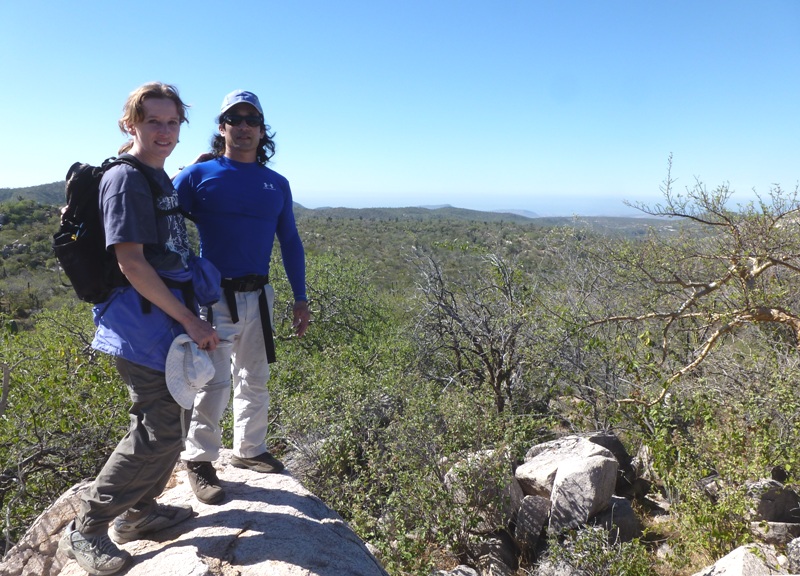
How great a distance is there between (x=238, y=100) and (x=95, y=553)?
7.23 feet

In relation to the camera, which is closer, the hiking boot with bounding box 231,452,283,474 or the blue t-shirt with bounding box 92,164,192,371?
the blue t-shirt with bounding box 92,164,192,371

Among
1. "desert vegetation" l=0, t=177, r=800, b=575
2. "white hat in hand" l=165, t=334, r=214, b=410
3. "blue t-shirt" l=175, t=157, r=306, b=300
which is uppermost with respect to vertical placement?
"blue t-shirt" l=175, t=157, r=306, b=300

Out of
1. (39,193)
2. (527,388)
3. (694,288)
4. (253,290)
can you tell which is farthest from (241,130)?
(39,193)

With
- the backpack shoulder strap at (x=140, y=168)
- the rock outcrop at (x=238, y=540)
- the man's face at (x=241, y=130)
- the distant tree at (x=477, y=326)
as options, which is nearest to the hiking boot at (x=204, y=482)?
the rock outcrop at (x=238, y=540)

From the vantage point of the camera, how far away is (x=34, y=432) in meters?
4.23

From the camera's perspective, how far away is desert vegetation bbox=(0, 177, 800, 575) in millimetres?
4000

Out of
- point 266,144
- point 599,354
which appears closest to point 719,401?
point 599,354

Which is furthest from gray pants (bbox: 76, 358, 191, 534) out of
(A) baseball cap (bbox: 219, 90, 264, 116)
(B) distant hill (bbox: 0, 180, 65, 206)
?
(B) distant hill (bbox: 0, 180, 65, 206)

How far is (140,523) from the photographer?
7.72 ft

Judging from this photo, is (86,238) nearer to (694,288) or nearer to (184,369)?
(184,369)

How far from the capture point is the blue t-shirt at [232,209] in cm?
267

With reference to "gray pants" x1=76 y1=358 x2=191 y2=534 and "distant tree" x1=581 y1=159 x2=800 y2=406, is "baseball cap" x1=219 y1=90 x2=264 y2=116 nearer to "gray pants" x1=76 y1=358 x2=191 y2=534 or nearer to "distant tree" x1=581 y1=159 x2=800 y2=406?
"gray pants" x1=76 y1=358 x2=191 y2=534

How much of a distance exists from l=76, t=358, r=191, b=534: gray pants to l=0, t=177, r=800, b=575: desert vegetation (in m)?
0.46

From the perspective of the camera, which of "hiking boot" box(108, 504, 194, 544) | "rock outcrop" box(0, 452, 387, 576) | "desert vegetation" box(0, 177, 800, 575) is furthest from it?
"desert vegetation" box(0, 177, 800, 575)
